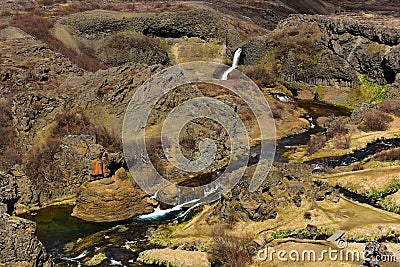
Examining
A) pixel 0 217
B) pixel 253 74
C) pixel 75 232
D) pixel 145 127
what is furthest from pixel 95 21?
pixel 0 217

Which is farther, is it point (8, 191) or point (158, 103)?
point (158, 103)

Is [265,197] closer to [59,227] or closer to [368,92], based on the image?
[59,227]

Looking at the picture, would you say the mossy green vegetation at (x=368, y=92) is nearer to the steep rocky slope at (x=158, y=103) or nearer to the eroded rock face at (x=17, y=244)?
Answer: the steep rocky slope at (x=158, y=103)

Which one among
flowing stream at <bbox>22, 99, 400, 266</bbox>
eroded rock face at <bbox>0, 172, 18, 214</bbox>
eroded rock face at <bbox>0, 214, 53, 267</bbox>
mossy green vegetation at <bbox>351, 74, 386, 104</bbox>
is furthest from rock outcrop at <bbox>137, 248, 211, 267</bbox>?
mossy green vegetation at <bbox>351, 74, 386, 104</bbox>

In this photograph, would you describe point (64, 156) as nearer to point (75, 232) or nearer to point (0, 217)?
point (75, 232)

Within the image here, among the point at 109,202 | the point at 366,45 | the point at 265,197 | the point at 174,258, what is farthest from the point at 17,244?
the point at 366,45

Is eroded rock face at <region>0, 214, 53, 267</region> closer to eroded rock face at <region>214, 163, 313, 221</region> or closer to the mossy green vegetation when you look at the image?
eroded rock face at <region>214, 163, 313, 221</region>
